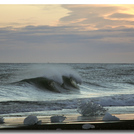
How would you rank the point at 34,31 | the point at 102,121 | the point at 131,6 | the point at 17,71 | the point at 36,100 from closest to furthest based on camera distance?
the point at 102,121, the point at 131,6, the point at 34,31, the point at 36,100, the point at 17,71

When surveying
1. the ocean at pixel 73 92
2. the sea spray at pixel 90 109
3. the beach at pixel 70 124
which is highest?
the ocean at pixel 73 92

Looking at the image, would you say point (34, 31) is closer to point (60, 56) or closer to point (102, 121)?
point (60, 56)

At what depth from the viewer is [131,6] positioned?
6484 mm

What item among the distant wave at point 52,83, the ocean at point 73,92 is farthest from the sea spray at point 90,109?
the distant wave at point 52,83

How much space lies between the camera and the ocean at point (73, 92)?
280 inches

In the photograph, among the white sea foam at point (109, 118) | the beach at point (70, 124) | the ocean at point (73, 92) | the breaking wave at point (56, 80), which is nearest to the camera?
the beach at point (70, 124)

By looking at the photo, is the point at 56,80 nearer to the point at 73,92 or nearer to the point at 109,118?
the point at 73,92

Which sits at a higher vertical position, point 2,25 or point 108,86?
point 2,25

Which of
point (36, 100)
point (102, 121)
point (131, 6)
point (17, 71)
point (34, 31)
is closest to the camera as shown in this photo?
point (102, 121)

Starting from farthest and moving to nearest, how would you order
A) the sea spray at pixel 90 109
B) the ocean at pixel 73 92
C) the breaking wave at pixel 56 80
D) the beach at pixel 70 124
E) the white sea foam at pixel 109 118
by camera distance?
the breaking wave at pixel 56 80 → the ocean at pixel 73 92 → the sea spray at pixel 90 109 → the white sea foam at pixel 109 118 → the beach at pixel 70 124

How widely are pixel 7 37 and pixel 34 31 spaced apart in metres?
0.53

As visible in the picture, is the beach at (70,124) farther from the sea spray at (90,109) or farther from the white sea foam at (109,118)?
the sea spray at (90,109)

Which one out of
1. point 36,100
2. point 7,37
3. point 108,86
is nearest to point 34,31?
point 7,37
